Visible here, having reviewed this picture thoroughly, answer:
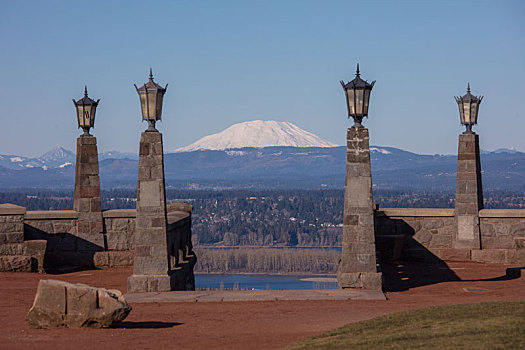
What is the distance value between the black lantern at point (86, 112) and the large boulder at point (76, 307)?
970 cm

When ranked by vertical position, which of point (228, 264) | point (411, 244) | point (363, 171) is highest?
point (363, 171)

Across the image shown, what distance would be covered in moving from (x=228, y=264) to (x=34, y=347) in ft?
455

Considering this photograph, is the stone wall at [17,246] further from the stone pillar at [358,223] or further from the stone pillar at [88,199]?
the stone pillar at [358,223]

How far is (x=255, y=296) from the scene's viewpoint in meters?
14.7

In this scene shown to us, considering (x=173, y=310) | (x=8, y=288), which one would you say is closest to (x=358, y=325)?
(x=173, y=310)

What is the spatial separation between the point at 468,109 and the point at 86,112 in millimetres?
10135

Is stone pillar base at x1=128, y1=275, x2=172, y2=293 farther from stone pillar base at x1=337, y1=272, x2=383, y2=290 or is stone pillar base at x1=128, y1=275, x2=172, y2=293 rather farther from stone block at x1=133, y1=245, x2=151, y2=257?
stone pillar base at x1=337, y1=272, x2=383, y2=290

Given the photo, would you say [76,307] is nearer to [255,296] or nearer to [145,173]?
[255,296]

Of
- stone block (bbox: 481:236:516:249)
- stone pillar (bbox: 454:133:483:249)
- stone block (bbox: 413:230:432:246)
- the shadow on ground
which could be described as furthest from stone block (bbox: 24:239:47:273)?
stone block (bbox: 481:236:516:249)

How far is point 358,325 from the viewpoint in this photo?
11.0 meters

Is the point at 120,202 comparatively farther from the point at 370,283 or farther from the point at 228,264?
the point at 370,283

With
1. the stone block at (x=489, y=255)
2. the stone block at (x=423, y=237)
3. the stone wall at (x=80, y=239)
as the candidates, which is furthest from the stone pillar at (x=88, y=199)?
the stone block at (x=489, y=255)

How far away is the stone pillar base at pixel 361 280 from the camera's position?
1538cm

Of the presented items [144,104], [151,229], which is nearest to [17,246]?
[151,229]
